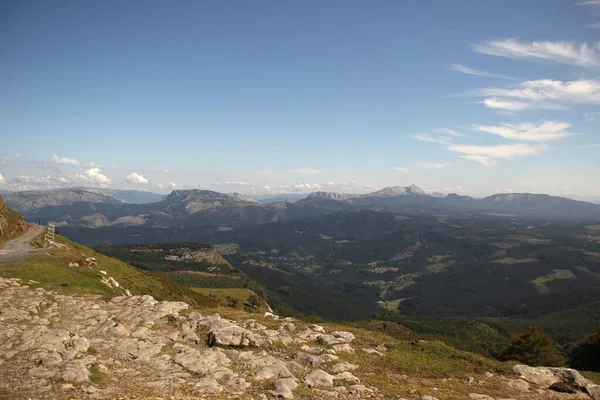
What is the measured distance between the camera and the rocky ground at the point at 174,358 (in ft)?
52.4

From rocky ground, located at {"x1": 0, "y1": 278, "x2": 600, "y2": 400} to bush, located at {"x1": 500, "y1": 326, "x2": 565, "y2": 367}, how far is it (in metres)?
35.0

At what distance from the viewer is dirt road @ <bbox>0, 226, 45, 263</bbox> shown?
152ft

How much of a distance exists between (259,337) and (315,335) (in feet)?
17.4

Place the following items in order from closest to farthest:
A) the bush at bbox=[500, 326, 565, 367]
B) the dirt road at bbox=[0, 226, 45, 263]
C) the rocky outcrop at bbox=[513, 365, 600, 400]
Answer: the rocky outcrop at bbox=[513, 365, 600, 400] → the dirt road at bbox=[0, 226, 45, 263] → the bush at bbox=[500, 326, 565, 367]

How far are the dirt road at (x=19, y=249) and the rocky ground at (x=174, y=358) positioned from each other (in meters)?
21.4

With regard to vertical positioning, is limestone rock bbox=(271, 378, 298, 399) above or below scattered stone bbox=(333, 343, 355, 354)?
above

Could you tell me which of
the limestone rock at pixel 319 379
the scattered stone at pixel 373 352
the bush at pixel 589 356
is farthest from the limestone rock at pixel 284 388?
the bush at pixel 589 356

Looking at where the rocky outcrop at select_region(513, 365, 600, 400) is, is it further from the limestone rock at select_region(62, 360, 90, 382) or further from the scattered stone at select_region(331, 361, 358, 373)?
the limestone rock at select_region(62, 360, 90, 382)

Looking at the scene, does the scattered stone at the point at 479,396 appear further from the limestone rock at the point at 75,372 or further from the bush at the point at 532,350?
the bush at the point at 532,350

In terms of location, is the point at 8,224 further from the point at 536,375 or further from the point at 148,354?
the point at 536,375

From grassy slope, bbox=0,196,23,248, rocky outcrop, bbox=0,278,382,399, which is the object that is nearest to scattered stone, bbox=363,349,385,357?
rocky outcrop, bbox=0,278,382,399

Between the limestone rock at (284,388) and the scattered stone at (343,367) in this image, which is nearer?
the limestone rock at (284,388)

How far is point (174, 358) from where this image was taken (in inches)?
787

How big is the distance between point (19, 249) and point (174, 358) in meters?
50.8
